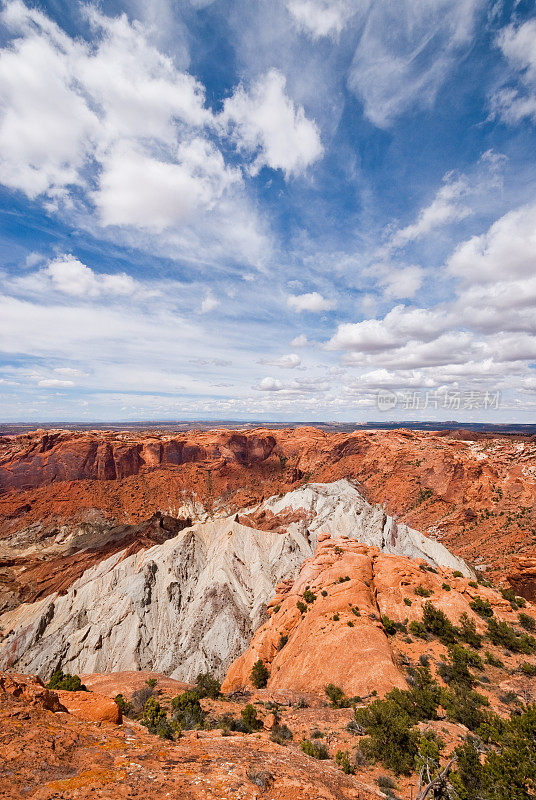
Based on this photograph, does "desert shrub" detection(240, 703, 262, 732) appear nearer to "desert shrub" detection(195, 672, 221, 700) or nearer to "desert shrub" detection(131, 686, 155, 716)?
"desert shrub" detection(195, 672, 221, 700)

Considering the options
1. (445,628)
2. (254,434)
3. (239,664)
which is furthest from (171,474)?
(445,628)

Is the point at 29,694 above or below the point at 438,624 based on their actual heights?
above

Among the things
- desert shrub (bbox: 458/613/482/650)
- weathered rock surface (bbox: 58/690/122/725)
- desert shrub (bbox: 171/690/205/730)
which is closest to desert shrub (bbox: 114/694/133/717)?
desert shrub (bbox: 171/690/205/730)

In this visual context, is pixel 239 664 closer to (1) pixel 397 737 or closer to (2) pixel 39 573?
(1) pixel 397 737

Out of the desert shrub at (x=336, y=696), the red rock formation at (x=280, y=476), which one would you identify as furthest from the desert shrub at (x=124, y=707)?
the red rock formation at (x=280, y=476)

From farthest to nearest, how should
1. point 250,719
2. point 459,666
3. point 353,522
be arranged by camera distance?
point 353,522 → point 459,666 → point 250,719

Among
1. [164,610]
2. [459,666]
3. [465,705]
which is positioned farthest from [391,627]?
[164,610]

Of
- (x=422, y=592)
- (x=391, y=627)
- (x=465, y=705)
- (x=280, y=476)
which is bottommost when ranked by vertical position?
(x=280, y=476)

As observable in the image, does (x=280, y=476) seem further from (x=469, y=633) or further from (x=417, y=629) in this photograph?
(x=469, y=633)
